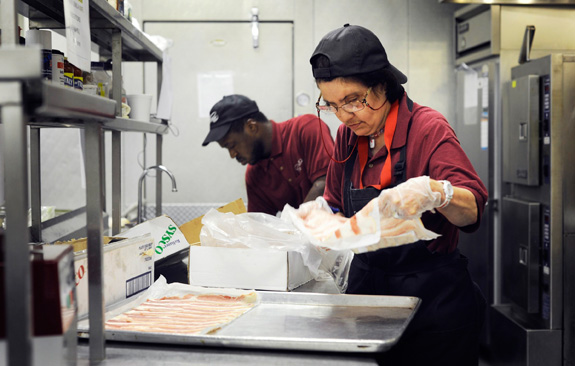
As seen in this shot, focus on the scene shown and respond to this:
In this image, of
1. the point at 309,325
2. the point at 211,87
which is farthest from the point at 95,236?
the point at 211,87

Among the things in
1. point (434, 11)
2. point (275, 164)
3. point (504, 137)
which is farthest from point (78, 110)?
point (434, 11)

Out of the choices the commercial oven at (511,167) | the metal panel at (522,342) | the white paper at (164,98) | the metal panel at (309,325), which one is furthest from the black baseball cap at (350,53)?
the metal panel at (522,342)

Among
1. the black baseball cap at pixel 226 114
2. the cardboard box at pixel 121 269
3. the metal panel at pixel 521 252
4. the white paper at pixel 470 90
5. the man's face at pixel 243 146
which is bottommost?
the metal panel at pixel 521 252

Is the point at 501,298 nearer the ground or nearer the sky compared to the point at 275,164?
nearer the ground

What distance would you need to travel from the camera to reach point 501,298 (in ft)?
12.5

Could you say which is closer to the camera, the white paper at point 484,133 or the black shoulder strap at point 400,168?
the black shoulder strap at point 400,168

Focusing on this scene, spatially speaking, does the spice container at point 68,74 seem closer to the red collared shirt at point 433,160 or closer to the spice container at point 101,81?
the spice container at point 101,81

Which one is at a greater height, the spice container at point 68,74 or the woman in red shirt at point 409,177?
the spice container at point 68,74

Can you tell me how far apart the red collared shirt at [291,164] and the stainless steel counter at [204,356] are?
1.89 metres

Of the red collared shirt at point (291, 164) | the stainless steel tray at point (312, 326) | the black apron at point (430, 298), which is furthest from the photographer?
the red collared shirt at point (291, 164)

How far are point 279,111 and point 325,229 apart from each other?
311 cm

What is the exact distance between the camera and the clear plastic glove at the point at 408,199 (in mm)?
1497

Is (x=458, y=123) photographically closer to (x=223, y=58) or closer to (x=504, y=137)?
(x=504, y=137)

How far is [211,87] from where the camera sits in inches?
179
